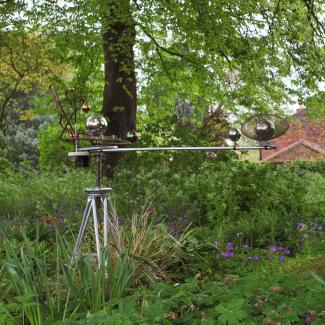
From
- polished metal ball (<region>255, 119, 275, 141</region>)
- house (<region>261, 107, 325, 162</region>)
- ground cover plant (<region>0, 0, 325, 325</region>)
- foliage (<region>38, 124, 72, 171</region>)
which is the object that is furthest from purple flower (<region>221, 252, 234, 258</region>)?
house (<region>261, 107, 325, 162</region>)

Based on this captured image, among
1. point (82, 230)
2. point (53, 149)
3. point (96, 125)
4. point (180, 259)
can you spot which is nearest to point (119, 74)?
point (53, 149)

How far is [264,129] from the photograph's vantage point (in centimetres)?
463

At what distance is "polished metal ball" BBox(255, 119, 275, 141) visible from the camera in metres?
4.63

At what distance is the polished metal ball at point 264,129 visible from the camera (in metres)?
4.63

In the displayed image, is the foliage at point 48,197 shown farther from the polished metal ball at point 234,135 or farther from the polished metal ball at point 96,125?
the polished metal ball at point 234,135

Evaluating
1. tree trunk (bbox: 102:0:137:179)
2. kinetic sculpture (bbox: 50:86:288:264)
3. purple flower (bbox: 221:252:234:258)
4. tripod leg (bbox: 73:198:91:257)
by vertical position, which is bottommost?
purple flower (bbox: 221:252:234:258)

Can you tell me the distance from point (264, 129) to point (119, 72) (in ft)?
32.2

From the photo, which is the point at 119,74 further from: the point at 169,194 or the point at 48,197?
the point at 169,194

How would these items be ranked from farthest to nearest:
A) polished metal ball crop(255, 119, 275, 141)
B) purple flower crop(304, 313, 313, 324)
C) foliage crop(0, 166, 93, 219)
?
foliage crop(0, 166, 93, 219)
polished metal ball crop(255, 119, 275, 141)
purple flower crop(304, 313, 313, 324)

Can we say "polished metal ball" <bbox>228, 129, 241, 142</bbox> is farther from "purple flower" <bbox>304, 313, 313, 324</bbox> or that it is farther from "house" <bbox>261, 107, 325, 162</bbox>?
"house" <bbox>261, 107, 325, 162</bbox>

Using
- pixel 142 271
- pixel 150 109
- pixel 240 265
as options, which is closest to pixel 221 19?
pixel 150 109

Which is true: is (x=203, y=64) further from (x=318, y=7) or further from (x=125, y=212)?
(x=125, y=212)

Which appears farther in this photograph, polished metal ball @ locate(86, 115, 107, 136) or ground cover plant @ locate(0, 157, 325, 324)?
polished metal ball @ locate(86, 115, 107, 136)

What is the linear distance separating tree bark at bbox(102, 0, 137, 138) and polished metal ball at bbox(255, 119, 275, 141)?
8804 millimetres
